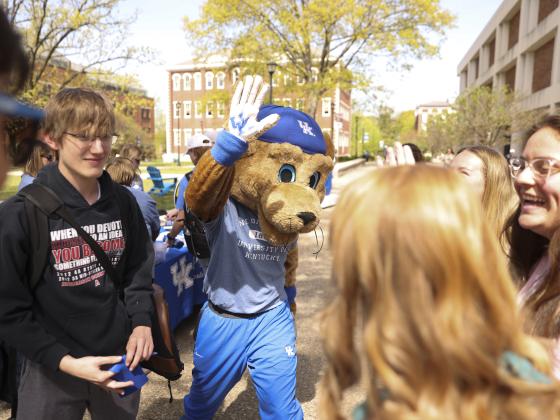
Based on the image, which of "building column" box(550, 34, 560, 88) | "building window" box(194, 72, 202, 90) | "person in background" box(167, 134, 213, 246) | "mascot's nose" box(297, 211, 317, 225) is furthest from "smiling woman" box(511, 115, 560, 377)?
"building window" box(194, 72, 202, 90)

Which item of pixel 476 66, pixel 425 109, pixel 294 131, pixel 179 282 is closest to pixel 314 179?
pixel 294 131

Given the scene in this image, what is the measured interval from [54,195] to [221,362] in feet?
3.87

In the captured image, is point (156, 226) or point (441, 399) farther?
point (156, 226)

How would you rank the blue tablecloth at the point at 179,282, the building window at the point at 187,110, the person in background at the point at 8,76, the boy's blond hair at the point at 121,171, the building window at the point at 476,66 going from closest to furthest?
the person in background at the point at 8,76 → the blue tablecloth at the point at 179,282 → the boy's blond hair at the point at 121,171 → the building window at the point at 476,66 → the building window at the point at 187,110

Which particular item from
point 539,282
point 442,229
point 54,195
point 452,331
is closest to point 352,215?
point 442,229

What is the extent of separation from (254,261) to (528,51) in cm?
3071

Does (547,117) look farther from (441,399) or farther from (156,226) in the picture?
(156,226)

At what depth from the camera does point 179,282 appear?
4.32m

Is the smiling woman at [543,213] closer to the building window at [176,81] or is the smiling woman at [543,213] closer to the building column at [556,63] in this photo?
the building column at [556,63]

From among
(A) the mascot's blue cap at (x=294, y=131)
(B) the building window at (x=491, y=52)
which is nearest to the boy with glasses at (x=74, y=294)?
(A) the mascot's blue cap at (x=294, y=131)

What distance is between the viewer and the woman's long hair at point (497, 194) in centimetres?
238

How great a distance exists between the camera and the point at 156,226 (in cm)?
432

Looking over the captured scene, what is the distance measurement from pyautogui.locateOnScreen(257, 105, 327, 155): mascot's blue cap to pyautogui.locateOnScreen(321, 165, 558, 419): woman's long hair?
1.61 meters

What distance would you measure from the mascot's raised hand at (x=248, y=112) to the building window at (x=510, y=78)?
3281cm
